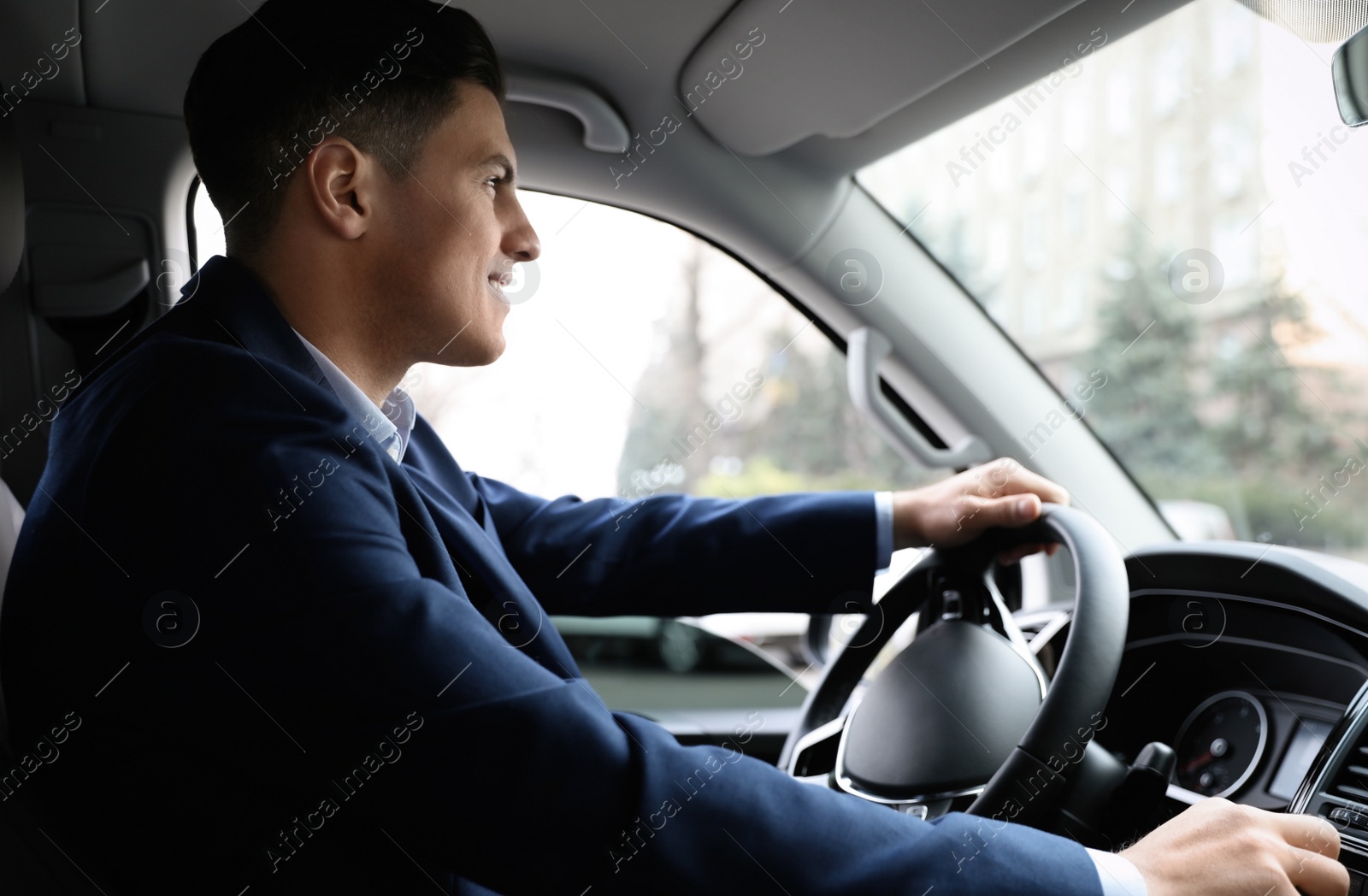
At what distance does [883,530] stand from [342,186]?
842 millimetres

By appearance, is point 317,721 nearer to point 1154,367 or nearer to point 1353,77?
point 1353,77

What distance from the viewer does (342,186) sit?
1.14 metres

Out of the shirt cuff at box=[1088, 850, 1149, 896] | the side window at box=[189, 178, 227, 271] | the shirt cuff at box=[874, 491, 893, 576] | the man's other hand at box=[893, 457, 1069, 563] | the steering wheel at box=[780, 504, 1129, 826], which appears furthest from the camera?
the side window at box=[189, 178, 227, 271]

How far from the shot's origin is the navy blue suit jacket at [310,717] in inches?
30.5

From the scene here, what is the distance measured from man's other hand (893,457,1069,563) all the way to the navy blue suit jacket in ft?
1.74

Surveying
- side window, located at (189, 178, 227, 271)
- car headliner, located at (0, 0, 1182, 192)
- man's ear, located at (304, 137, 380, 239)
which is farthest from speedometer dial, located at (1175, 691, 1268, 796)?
side window, located at (189, 178, 227, 271)

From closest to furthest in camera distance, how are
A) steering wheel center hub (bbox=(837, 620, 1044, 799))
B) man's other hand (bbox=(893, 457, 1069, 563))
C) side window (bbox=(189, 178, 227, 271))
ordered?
1. steering wheel center hub (bbox=(837, 620, 1044, 799))
2. man's other hand (bbox=(893, 457, 1069, 563))
3. side window (bbox=(189, 178, 227, 271))

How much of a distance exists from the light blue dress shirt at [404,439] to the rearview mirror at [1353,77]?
700 millimetres

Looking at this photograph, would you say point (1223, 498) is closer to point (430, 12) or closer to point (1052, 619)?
point (1052, 619)

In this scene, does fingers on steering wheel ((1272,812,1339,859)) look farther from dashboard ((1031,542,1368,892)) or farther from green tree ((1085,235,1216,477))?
green tree ((1085,235,1216,477))

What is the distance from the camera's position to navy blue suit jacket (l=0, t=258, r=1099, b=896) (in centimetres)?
77

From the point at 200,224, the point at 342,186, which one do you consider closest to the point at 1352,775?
the point at 342,186

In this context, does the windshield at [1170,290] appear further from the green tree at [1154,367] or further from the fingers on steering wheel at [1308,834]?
the fingers on steering wheel at [1308,834]

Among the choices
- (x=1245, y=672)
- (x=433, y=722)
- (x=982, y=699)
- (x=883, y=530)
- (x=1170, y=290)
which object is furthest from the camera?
(x=1170, y=290)
